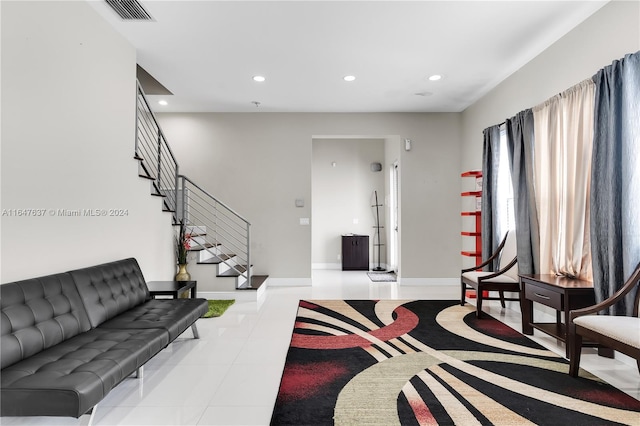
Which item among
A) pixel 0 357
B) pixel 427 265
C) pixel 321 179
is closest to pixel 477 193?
pixel 427 265

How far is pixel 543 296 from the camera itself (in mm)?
3271

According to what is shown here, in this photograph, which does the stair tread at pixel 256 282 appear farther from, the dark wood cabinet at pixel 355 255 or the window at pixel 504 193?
the window at pixel 504 193

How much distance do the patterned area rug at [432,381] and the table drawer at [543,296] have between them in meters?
0.43

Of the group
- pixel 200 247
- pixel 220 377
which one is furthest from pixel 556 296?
pixel 200 247

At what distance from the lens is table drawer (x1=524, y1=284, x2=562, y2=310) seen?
10.1 feet

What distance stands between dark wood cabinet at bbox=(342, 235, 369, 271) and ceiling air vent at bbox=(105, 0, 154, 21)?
5.92 metres

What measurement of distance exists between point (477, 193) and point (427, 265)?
1.71 m

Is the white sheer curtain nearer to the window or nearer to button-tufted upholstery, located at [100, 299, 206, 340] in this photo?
the window

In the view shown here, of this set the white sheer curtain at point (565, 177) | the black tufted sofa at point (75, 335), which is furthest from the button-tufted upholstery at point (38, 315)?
the white sheer curtain at point (565, 177)

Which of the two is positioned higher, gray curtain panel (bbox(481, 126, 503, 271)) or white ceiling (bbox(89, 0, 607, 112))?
white ceiling (bbox(89, 0, 607, 112))

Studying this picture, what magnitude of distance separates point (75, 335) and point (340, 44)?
3.60 metres

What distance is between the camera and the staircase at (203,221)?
518cm

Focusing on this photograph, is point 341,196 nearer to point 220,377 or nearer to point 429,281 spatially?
point 429,281

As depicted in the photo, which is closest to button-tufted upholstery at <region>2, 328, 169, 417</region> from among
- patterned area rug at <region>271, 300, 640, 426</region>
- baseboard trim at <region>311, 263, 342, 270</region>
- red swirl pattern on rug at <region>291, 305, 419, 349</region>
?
patterned area rug at <region>271, 300, 640, 426</region>
